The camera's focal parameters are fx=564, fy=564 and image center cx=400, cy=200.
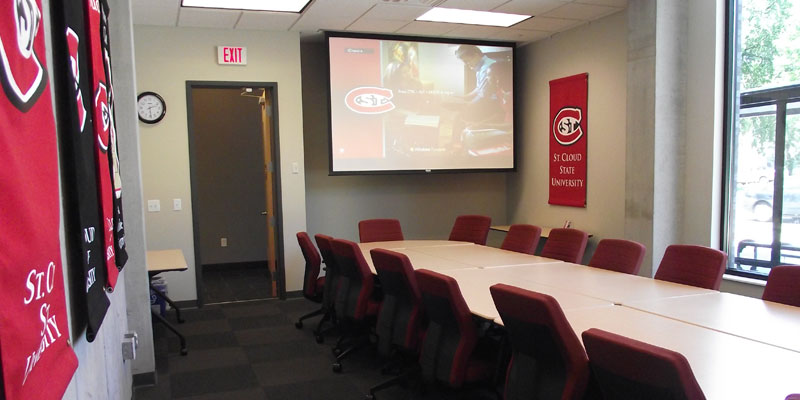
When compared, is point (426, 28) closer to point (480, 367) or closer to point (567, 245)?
point (567, 245)

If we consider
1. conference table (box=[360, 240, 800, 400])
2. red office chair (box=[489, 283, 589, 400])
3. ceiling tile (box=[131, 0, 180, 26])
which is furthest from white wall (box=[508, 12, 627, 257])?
ceiling tile (box=[131, 0, 180, 26])

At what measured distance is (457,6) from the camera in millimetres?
5621

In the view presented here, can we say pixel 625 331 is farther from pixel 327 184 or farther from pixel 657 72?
pixel 327 184

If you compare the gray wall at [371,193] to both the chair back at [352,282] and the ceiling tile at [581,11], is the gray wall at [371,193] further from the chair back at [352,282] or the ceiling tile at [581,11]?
the chair back at [352,282]

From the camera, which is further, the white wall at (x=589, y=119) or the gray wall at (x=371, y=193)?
the gray wall at (x=371, y=193)

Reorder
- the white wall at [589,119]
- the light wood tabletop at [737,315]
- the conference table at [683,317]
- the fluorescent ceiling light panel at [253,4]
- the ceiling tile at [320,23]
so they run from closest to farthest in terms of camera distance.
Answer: the conference table at [683,317], the light wood tabletop at [737,315], the fluorescent ceiling light panel at [253,4], the ceiling tile at [320,23], the white wall at [589,119]

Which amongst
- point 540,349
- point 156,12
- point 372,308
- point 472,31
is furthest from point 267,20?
point 540,349

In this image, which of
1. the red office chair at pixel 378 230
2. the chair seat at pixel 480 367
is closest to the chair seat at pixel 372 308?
the chair seat at pixel 480 367

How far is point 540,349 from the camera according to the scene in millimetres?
2420

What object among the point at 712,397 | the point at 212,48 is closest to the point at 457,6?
the point at 212,48

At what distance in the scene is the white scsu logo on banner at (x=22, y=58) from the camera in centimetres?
101

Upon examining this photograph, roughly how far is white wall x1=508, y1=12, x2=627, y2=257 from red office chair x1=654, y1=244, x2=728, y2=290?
7.58 ft

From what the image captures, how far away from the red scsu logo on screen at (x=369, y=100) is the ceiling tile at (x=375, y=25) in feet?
2.18

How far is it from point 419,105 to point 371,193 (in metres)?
1.34
